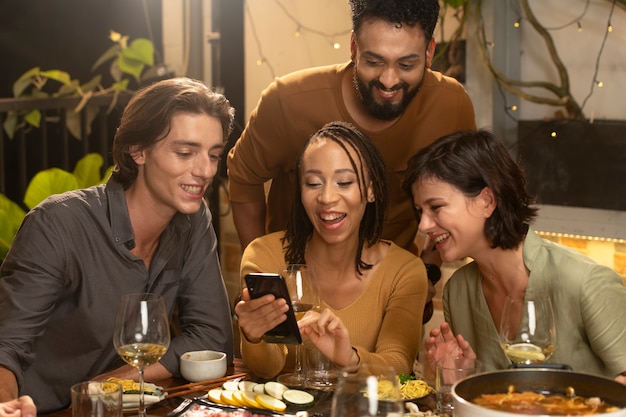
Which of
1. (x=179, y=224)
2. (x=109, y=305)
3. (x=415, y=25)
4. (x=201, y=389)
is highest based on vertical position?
(x=415, y=25)

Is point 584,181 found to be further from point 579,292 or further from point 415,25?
point 579,292

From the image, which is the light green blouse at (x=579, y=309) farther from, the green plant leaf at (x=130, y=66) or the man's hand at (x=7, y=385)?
the green plant leaf at (x=130, y=66)

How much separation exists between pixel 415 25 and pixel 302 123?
526 millimetres

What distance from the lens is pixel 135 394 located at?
2.12 m

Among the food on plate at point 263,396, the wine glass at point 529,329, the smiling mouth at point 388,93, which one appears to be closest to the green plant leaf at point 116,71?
the smiling mouth at point 388,93

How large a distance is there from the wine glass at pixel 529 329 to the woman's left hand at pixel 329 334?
1.51 feet

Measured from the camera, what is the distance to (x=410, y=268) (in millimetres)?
2820

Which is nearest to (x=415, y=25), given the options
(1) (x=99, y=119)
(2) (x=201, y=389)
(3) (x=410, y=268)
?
(3) (x=410, y=268)

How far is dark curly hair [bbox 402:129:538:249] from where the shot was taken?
98.0 inches

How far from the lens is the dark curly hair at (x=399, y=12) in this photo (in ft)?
9.35

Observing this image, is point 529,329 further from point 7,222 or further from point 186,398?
point 7,222

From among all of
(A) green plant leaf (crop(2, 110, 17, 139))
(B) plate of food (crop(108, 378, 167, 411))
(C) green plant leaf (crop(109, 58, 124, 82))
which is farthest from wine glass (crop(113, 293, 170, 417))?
(C) green plant leaf (crop(109, 58, 124, 82))

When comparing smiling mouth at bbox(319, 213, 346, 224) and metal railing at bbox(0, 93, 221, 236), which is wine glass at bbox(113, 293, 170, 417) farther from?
metal railing at bbox(0, 93, 221, 236)

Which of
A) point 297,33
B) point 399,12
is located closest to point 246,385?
point 399,12
